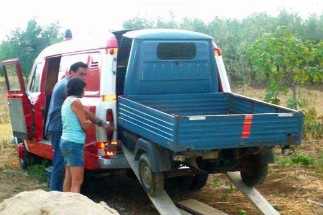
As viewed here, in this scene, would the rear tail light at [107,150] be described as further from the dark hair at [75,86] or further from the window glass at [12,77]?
the window glass at [12,77]

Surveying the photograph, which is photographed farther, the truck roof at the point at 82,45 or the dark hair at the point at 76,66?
the truck roof at the point at 82,45

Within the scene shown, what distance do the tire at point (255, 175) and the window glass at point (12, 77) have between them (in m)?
4.12

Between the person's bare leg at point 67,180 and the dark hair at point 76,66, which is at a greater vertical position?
the dark hair at point 76,66

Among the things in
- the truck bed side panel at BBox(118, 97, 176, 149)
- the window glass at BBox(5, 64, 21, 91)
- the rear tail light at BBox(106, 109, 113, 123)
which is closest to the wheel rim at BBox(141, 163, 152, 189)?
the truck bed side panel at BBox(118, 97, 176, 149)

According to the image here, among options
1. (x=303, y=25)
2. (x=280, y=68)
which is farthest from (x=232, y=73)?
(x=280, y=68)

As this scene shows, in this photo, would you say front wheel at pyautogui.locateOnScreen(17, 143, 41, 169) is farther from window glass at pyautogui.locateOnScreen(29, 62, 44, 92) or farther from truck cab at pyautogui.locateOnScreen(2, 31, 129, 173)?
window glass at pyautogui.locateOnScreen(29, 62, 44, 92)

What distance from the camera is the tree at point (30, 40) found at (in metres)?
34.8

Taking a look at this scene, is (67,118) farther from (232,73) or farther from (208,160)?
(232,73)

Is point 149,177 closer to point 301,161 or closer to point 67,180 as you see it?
point 67,180

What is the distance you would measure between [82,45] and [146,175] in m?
2.36

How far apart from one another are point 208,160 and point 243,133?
0.68 metres

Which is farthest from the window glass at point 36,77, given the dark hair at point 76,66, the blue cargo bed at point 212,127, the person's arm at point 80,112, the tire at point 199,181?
the tire at point 199,181

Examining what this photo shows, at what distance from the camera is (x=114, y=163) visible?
22.1 feet

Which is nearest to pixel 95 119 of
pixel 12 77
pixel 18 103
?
pixel 18 103
